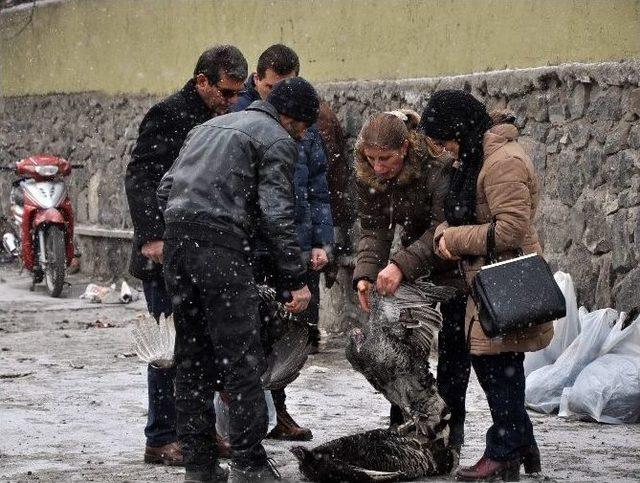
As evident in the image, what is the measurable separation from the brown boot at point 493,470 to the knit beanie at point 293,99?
5.42 ft

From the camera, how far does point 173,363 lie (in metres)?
6.43

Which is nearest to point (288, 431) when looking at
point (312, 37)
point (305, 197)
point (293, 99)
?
point (305, 197)

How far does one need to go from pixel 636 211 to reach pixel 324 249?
1.90m

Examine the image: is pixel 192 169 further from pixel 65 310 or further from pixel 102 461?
pixel 65 310

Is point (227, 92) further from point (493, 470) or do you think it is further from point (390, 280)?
point (493, 470)

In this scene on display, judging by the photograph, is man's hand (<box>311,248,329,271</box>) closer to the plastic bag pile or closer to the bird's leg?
the bird's leg

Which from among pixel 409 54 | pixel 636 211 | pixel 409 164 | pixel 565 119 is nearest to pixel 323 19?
pixel 409 54

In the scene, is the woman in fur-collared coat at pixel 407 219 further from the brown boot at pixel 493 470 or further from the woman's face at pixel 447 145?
the brown boot at pixel 493 470

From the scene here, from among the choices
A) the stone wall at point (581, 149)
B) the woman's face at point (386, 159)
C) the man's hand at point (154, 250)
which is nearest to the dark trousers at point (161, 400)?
the man's hand at point (154, 250)

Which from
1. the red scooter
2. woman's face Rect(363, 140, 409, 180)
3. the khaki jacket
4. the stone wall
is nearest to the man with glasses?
woman's face Rect(363, 140, 409, 180)

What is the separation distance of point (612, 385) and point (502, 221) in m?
2.13

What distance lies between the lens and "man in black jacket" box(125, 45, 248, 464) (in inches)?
265

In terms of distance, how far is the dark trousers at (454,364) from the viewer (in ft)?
22.0

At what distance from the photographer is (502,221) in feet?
19.6
